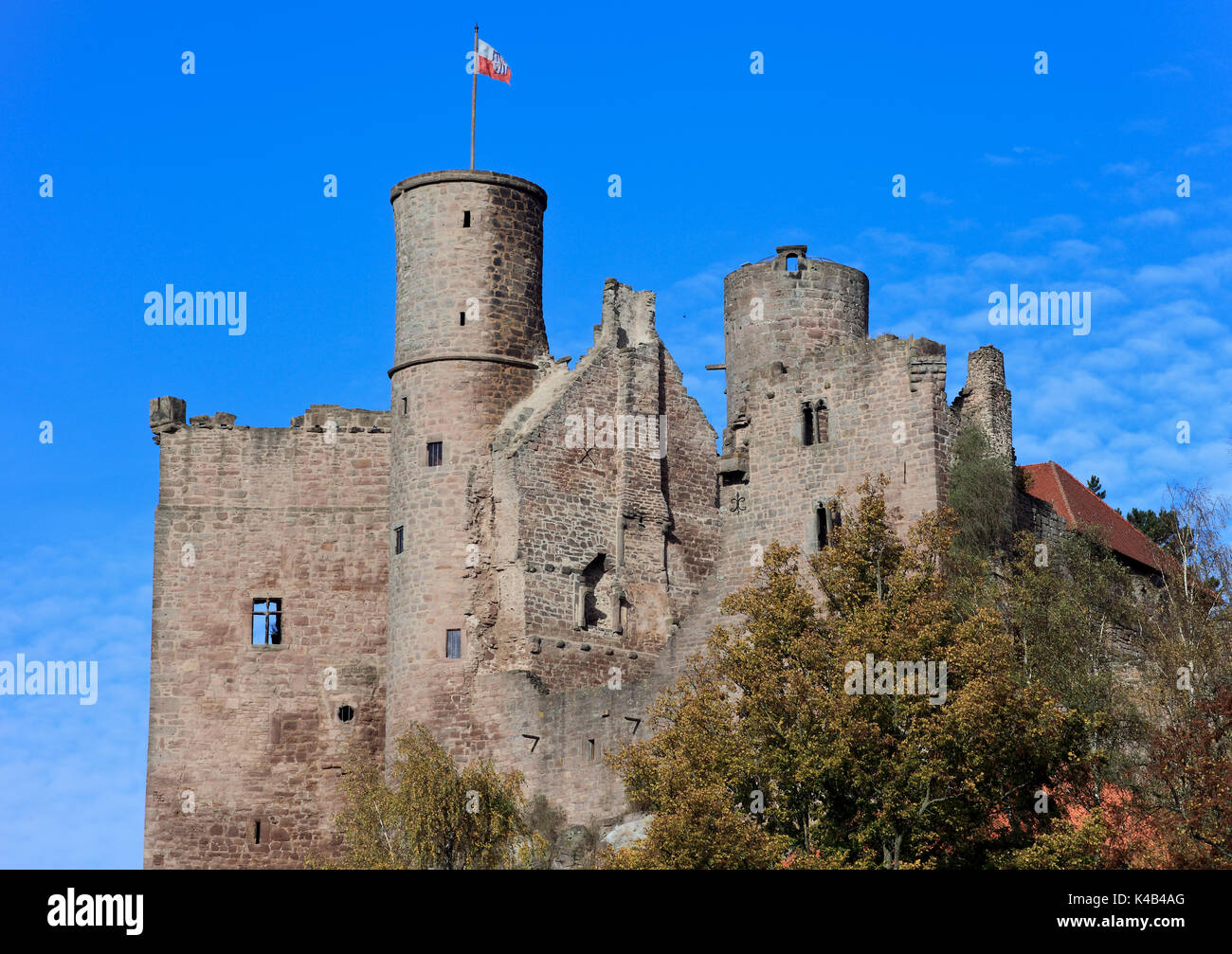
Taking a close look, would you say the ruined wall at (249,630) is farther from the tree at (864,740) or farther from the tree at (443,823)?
the tree at (864,740)

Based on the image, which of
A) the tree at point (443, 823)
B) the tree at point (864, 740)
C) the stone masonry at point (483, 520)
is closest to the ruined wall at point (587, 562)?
the stone masonry at point (483, 520)

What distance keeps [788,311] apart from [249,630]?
15648mm

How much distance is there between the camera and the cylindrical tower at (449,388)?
49875 mm

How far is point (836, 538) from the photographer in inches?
1529

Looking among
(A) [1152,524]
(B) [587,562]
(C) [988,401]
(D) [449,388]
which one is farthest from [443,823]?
(A) [1152,524]

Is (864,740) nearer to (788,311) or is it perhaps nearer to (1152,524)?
(788,311)

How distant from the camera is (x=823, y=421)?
155 feet

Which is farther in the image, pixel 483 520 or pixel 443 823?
pixel 483 520
